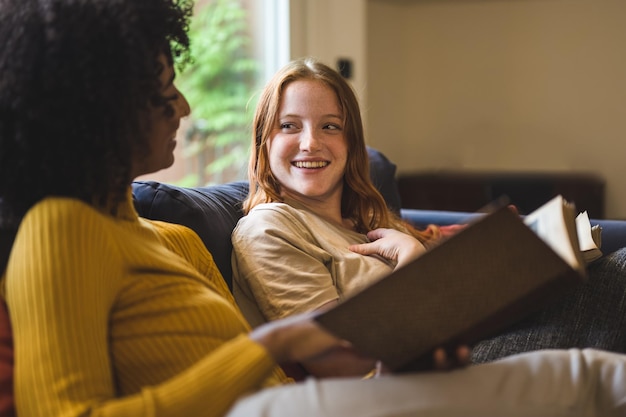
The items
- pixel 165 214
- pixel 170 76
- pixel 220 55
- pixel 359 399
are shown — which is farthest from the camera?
pixel 220 55

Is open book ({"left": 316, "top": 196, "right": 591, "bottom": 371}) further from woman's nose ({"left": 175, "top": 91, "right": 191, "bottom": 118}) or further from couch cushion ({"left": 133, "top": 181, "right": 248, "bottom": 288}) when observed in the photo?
couch cushion ({"left": 133, "top": 181, "right": 248, "bottom": 288})

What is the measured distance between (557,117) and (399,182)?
36.2 inches

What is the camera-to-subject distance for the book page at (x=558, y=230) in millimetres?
978

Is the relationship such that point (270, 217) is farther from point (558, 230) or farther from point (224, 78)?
point (224, 78)

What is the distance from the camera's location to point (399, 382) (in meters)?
0.93

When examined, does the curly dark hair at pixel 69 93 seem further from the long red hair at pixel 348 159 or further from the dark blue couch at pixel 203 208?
the long red hair at pixel 348 159

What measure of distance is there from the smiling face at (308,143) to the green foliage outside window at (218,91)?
1.46 meters

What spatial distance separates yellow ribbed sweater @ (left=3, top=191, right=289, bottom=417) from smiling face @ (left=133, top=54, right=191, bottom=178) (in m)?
0.10

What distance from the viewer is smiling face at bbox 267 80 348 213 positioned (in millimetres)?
1666

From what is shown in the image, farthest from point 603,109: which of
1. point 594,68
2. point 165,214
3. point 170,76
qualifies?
point 170,76

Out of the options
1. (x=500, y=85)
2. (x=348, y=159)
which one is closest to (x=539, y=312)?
(x=348, y=159)

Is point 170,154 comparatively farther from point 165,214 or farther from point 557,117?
point 557,117

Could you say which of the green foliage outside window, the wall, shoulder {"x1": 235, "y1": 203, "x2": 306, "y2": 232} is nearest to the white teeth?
shoulder {"x1": 235, "y1": 203, "x2": 306, "y2": 232}

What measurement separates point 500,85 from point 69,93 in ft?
11.9
